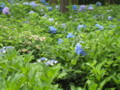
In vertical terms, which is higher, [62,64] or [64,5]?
[62,64]

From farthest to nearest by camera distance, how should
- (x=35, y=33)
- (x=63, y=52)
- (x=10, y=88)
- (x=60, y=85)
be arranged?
(x=35, y=33)
(x=63, y=52)
(x=60, y=85)
(x=10, y=88)

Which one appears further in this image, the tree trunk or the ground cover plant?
the tree trunk

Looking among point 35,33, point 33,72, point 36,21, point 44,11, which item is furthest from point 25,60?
point 44,11

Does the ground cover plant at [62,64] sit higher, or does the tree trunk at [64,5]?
the ground cover plant at [62,64]

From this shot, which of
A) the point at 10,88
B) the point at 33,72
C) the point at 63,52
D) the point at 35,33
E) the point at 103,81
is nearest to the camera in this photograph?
the point at 10,88

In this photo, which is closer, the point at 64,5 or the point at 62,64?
the point at 62,64

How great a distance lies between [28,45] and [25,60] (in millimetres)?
1269

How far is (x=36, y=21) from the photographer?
5.15 meters

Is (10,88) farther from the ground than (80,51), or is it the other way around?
(10,88)

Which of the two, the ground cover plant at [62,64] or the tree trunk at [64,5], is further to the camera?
the tree trunk at [64,5]

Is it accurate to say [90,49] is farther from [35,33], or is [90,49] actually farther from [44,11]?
[44,11]

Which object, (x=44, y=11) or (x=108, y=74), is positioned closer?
(x=108, y=74)

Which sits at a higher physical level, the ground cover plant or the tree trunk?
the ground cover plant

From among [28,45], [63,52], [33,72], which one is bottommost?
[28,45]
